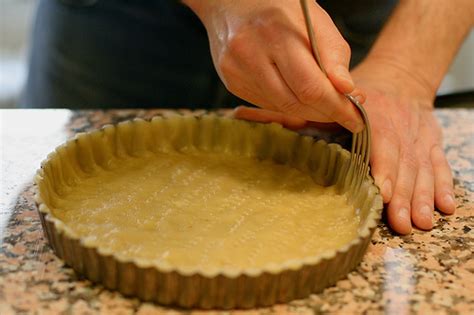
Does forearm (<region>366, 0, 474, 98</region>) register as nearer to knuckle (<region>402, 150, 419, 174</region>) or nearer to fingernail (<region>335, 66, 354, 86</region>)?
knuckle (<region>402, 150, 419, 174</region>)

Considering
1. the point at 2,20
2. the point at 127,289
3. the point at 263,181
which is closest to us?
the point at 127,289

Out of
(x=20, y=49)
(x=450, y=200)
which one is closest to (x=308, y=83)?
(x=450, y=200)

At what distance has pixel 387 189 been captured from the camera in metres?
0.95

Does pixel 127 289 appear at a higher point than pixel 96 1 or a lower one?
lower

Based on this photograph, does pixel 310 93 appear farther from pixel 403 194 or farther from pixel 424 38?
pixel 424 38

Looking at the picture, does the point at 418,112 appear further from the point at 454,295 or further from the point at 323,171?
the point at 454,295

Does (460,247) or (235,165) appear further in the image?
(235,165)

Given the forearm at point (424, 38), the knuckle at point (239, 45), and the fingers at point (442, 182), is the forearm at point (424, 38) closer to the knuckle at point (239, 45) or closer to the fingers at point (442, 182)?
the fingers at point (442, 182)

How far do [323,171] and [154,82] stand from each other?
1.80 ft

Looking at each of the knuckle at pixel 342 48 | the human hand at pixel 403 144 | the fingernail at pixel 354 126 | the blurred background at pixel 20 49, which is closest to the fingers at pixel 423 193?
the human hand at pixel 403 144

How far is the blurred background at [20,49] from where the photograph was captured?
2512mm

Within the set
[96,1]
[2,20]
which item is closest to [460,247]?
[96,1]

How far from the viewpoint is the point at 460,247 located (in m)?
0.88

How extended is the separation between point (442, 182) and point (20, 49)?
201cm
